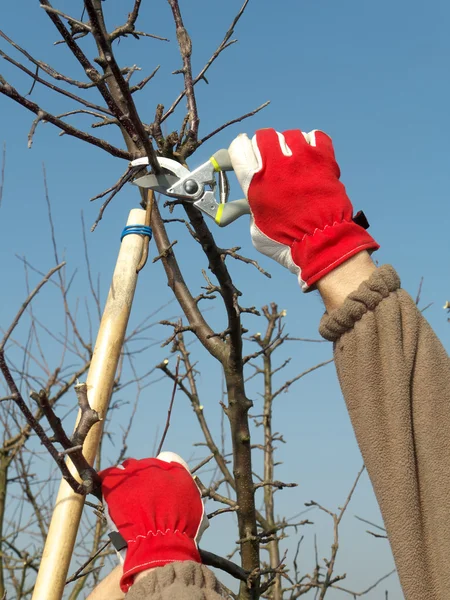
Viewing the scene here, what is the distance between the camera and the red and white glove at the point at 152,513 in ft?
5.56

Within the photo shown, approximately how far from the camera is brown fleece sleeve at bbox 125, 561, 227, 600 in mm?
1562

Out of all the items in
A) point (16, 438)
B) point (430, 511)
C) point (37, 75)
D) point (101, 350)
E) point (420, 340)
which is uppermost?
point (16, 438)

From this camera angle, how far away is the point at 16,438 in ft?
20.4

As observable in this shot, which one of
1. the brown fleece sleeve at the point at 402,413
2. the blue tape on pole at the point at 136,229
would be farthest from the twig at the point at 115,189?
the brown fleece sleeve at the point at 402,413

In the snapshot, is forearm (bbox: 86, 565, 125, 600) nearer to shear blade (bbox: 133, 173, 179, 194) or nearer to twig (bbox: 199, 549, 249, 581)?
twig (bbox: 199, 549, 249, 581)

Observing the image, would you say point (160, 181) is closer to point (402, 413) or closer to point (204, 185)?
point (204, 185)

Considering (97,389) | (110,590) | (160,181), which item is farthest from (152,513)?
(160,181)

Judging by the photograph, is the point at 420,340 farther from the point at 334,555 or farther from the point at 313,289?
the point at 334,555

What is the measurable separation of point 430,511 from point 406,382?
26 cm

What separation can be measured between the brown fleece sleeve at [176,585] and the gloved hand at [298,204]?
27.8 inches

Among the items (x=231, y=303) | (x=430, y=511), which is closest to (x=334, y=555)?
(x=231, y=303)

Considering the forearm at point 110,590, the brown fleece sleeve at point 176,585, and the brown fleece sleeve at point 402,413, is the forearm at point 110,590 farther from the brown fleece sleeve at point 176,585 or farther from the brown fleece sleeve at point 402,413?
the brown fleece sleeve at point 402,413

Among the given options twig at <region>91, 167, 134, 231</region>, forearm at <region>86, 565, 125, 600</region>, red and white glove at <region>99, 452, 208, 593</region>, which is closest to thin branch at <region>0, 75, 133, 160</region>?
twig at <region>91, 167, 134, 231</region>

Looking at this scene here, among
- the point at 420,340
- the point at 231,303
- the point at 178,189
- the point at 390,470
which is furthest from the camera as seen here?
the point at 231,303
